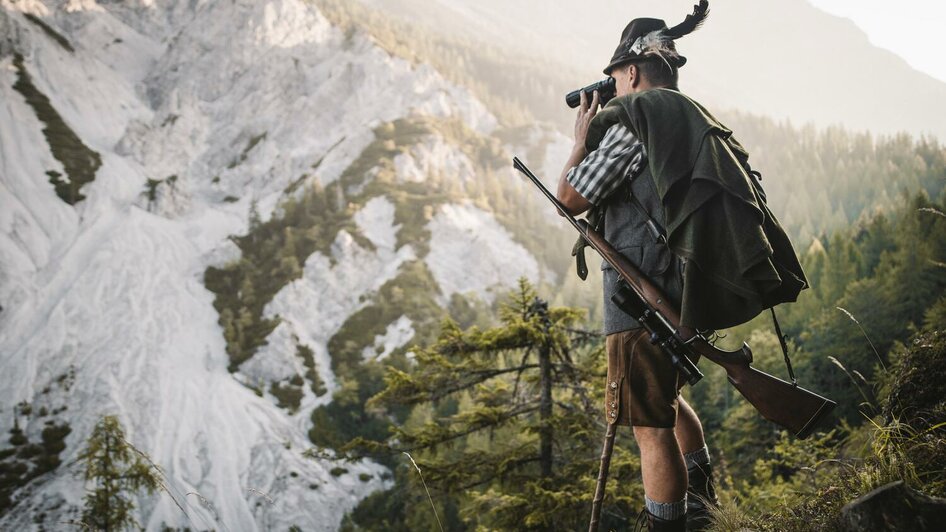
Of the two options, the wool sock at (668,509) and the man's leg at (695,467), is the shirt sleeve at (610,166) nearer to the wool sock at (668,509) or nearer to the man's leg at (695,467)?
the man's leg at (695,467)

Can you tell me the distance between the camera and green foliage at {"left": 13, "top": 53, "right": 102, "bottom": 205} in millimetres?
84281

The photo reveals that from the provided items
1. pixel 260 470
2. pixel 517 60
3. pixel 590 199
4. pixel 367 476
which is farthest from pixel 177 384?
pixel 517 60

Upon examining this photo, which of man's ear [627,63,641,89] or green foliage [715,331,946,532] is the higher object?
man's ear [627,63,641,89]

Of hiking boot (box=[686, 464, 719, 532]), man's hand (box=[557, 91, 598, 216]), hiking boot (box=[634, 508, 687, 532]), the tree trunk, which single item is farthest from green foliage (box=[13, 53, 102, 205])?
hiking boot (box=[634, 508, 687, 532])

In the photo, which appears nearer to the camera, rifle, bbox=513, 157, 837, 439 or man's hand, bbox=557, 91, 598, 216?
rifle, bbox=513, 157, 837, 439

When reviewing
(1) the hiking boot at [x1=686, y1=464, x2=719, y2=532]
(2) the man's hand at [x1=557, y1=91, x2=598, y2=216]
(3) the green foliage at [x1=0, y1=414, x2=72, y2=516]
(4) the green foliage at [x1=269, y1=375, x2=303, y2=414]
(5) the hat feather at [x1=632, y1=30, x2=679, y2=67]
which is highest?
(5) the hat feather at [x1=632, y1=30, x2=679, y2=67]

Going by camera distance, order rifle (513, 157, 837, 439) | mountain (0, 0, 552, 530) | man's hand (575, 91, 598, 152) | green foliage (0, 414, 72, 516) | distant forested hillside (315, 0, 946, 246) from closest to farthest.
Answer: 1. rifle (513, 157, 837, 439)
2. man's hand (575, 91, 598, 152)
3. green foliage (0, 414, 72, 516)
4. mountain (0, 0, 552, 530)
5. distant forested hillside (315, 0, 946, 246)

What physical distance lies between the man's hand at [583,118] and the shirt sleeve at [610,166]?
8.0 inches

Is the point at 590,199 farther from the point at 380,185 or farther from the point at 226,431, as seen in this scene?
the point at 380,185

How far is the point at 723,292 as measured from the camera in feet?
8.20

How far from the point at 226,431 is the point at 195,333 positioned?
20.6m

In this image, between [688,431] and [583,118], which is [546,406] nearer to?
[688,431]

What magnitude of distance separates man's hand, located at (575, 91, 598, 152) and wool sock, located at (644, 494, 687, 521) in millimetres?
2011

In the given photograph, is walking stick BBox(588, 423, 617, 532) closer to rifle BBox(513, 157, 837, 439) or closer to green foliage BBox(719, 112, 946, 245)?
rifle BBox(513, 157, 837, 439)
